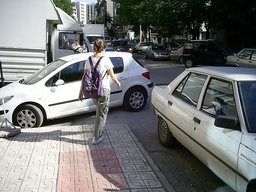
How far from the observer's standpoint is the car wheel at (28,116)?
6.09 meters

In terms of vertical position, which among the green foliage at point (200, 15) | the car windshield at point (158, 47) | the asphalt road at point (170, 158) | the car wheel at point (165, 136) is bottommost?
the asphalt road at point (170, 158)

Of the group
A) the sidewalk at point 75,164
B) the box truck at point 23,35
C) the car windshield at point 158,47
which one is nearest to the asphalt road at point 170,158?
the sidewalk at point 75,164

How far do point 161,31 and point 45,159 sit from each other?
2637 cm

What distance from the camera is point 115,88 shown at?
23.6ft

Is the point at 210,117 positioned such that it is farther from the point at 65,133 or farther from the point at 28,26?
the point at 28,26

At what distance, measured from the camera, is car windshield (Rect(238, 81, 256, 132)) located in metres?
2.95

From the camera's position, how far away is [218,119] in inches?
117

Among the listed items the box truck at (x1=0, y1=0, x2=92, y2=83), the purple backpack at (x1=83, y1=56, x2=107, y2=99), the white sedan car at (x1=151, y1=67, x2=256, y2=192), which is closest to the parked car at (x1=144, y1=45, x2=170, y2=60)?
the box truck at (x1=0, y1=0, x2=92, y2=83)

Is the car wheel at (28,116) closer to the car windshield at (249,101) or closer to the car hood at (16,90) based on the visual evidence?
the car hood at (16,90)

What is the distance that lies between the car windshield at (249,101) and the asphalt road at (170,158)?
3.79ft

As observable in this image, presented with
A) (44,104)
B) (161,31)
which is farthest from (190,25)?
(44,104)

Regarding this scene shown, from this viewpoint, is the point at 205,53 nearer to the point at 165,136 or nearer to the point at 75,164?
the point at 165,136

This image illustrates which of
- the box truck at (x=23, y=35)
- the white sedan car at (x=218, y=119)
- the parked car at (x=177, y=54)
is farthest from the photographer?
the parked car at (x=177, y=54)

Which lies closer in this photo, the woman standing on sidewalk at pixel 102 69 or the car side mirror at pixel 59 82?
the woman standing on sidewalk at pixel 102 69
